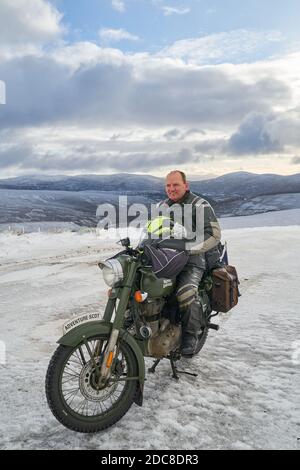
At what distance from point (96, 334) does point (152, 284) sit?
2.58 ft

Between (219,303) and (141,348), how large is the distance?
156 centimetres

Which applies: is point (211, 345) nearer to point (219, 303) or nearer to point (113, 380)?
point (219, 303)

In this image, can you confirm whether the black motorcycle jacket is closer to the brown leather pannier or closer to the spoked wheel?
the brown leather pannier

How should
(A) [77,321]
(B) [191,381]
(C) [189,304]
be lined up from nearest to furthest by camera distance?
(A) [77,321], (C) [189,304], (B) [191,381]

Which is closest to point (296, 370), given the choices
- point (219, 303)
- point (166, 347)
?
point (219, 303)

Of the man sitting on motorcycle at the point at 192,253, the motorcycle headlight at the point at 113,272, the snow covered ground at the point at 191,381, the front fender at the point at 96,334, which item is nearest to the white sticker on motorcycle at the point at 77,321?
the front fender at the point at 96,334

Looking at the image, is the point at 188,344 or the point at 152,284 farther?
the point at 188,344

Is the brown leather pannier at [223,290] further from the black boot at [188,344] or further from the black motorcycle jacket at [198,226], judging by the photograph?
the black boot at [188,344]

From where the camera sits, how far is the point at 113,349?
12.5 feet

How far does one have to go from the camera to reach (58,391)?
141 inches

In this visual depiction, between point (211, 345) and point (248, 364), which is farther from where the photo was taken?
point (211, 345)

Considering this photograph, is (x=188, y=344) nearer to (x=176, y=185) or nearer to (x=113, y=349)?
(x=113, y=349)

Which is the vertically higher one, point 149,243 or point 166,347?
point 149,243

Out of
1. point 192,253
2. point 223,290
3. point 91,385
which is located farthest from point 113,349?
point 223,290
